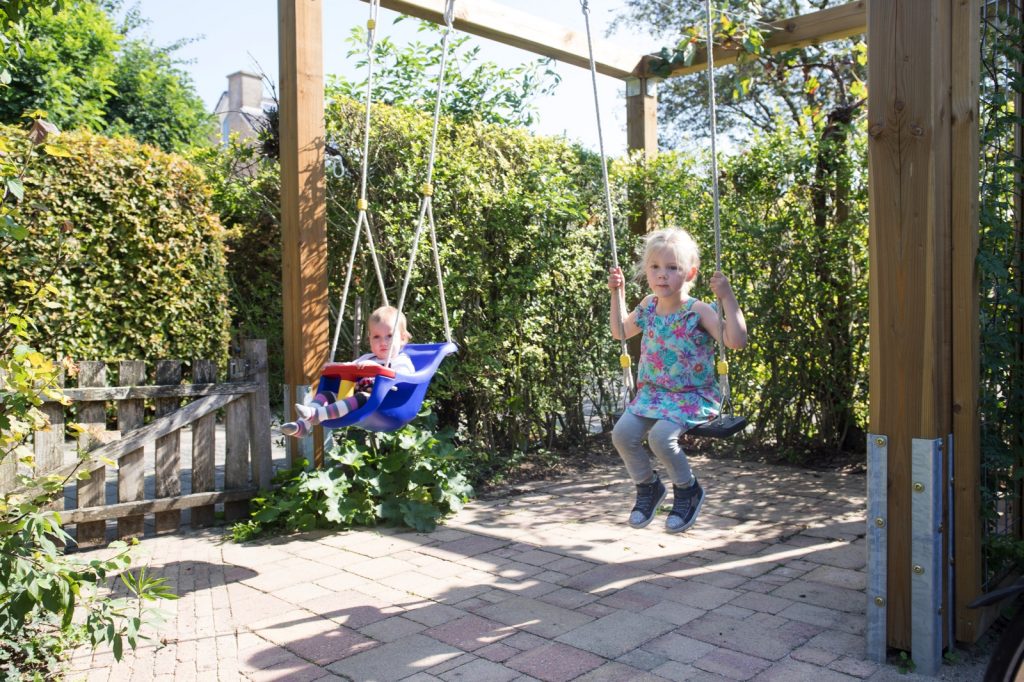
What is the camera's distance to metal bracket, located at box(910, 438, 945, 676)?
2867mm

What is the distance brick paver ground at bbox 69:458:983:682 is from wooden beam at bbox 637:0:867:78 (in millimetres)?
3427

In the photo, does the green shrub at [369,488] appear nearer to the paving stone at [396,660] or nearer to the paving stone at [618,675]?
the paving stone at [396,660]

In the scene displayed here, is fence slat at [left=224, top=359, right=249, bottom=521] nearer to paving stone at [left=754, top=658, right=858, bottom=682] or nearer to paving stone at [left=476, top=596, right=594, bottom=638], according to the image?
paving stone at [left=476, top=596, right=594, bottom=638]

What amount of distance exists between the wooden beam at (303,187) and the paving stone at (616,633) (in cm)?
248

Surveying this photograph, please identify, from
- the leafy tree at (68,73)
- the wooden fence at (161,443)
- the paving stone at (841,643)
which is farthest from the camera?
the leafy tree at (68,73)

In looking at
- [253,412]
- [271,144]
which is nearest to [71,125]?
[271,144]

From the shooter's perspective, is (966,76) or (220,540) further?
(220,540)

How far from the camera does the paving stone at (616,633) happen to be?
10.3ft

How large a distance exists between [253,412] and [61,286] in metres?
1.52

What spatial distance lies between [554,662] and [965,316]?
190 cm

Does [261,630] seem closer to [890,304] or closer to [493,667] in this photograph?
[493,667]

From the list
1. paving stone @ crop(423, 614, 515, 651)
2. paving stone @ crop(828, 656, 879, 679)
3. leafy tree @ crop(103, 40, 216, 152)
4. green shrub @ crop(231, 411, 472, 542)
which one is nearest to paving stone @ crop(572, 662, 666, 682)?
paving stone @ crop(423, 614, 515, 651)

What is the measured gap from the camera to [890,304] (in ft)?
9.71

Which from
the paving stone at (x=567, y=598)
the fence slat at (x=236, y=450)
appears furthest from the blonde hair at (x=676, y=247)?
the fence slat at (x=236, y=450)
